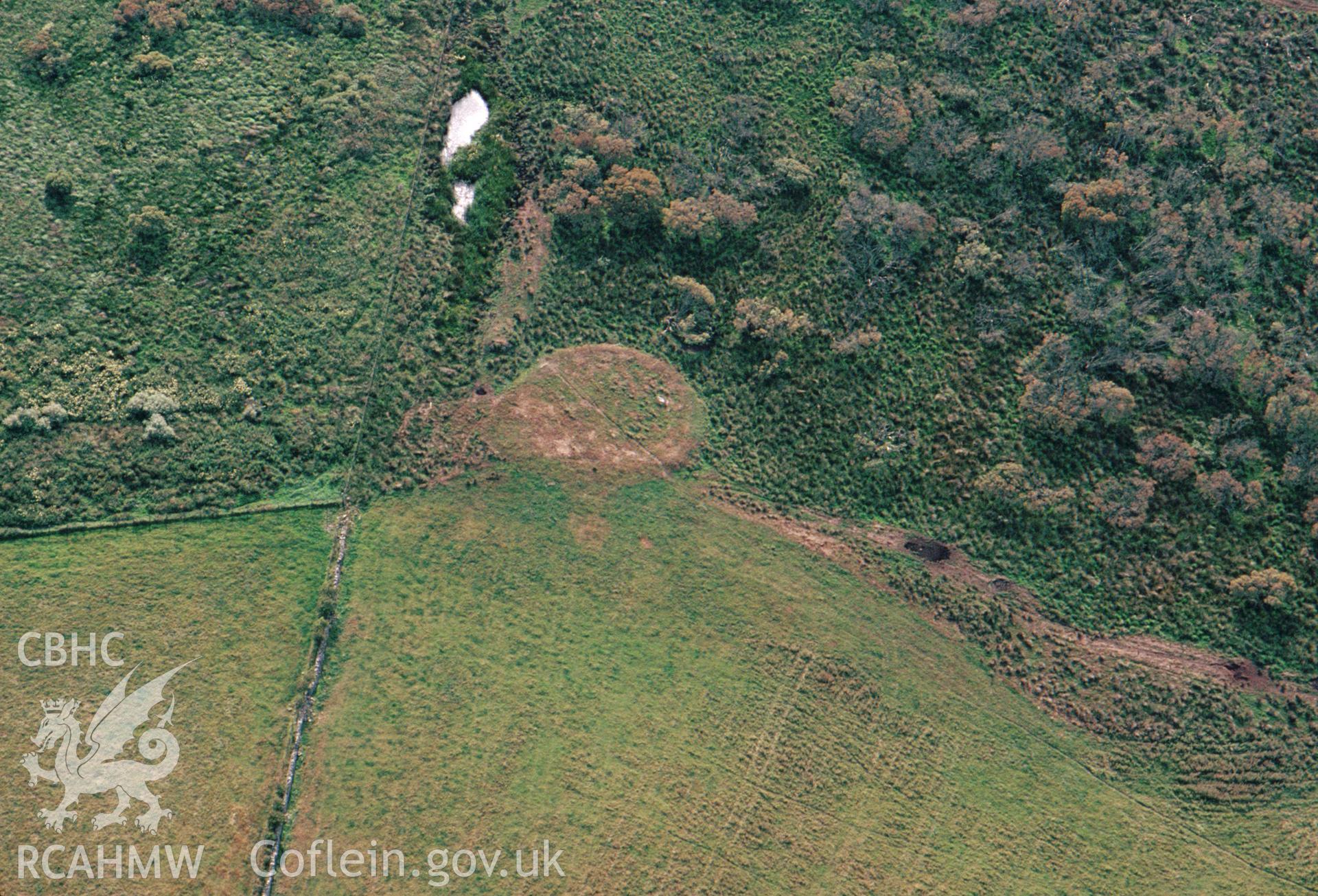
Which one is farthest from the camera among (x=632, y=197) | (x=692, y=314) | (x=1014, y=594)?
(x=632, y=197)

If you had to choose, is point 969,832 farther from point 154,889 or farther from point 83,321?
point 83,321

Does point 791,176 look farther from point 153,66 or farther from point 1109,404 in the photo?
point 153,66

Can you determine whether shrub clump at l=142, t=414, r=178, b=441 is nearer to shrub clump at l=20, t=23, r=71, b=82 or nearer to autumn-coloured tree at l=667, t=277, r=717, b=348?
shrub clump at l=20, t=23, r=71, b=82

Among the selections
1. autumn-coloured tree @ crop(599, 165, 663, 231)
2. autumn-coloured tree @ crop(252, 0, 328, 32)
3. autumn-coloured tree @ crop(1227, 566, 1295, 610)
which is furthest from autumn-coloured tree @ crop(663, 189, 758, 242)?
autumn-coloured tree @ crop(1227, 566, 1295, 610)

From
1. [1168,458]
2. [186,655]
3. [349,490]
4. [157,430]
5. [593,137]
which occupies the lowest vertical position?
[186,655]

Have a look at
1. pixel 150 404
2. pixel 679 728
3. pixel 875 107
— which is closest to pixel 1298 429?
pixel 875 107

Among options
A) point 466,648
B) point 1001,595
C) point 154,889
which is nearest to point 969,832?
point 1001,595
